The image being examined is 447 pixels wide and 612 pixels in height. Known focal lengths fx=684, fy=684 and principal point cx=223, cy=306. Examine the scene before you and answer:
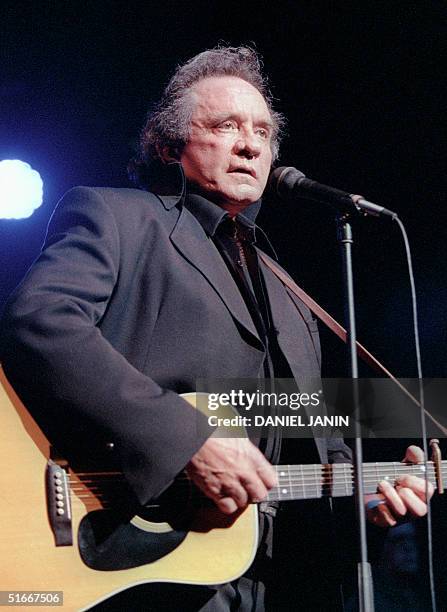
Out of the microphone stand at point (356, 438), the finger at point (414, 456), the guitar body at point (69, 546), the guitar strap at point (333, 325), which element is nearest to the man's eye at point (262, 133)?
the guitar strap at point (333, 325)

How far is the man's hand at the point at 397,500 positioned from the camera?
231 cm

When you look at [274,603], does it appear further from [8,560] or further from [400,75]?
[400,75]

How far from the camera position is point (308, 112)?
3.92 m

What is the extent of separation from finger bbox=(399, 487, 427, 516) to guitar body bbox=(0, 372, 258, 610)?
60 centimetres

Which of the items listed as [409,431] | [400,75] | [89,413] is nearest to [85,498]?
[89,413]

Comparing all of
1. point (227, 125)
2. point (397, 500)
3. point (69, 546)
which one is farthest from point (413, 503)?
point (227, 125)

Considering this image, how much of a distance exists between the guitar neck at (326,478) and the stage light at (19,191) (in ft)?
7.20

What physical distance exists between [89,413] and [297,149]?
2.48 meters

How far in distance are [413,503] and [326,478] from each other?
322 mm

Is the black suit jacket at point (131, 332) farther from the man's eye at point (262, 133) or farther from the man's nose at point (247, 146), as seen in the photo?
the man's eye at point (262, 133)

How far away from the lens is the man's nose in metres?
2.67

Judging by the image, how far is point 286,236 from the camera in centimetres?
393

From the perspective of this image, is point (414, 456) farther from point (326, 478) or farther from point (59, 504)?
point (59, 504)

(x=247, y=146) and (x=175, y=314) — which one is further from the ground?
(x=247, y=146)
